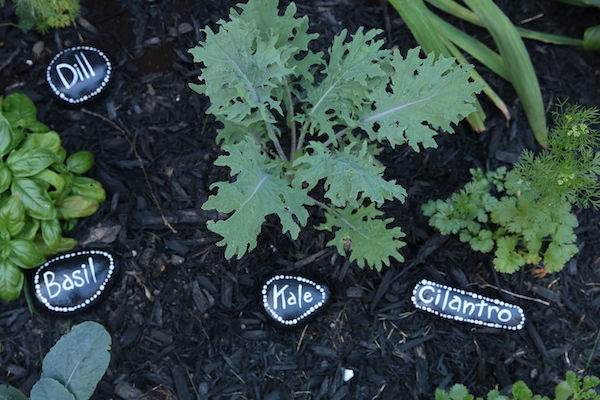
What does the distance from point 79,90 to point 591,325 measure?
6.03 feet

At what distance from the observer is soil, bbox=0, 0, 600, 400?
1959 mm

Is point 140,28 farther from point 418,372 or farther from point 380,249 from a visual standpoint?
point 418,372

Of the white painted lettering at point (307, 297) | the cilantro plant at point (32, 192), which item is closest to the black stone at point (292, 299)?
the white painted lettering at point (307, 297)

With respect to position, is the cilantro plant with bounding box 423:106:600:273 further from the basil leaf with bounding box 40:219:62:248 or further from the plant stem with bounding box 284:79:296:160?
the basil leaf with bounding box 40:219:62:248

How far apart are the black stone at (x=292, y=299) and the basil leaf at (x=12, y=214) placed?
0.73m

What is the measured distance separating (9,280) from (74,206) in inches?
11.1

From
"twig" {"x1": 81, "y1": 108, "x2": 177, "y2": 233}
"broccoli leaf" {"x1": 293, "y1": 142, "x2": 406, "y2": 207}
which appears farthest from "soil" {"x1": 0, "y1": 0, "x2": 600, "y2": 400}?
A: "broccoli leaf" {"x1": 293, "y1": 142, "x2": 406, "y2": 207}

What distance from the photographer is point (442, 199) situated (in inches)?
83.0

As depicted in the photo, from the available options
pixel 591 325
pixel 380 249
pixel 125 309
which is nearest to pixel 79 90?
pixel 125 309

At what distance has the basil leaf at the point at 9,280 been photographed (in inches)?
70.5

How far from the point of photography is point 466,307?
1.93m

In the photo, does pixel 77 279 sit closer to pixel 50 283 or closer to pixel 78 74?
pixel 50 283

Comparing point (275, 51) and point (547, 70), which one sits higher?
point (275, 51)

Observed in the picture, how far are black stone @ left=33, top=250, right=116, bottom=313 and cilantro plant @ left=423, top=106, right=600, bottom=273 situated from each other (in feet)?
3.39
